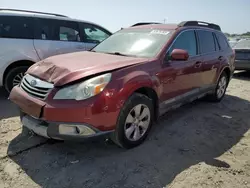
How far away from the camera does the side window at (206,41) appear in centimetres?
500

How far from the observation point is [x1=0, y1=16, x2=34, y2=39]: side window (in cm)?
527

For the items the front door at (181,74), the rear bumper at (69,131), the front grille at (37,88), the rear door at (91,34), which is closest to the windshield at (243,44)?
the rear door at (91,34)

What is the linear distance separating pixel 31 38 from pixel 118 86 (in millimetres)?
3441

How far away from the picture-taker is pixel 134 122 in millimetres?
3461

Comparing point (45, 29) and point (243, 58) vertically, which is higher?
point (45, 29)

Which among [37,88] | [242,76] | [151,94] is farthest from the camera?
[242,76]

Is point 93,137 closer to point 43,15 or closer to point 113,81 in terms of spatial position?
point 113,81

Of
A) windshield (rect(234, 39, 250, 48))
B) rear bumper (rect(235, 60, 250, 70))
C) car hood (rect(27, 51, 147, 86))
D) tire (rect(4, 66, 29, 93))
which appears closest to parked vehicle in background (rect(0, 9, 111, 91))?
tire (rect(4, 66, 29, 93))

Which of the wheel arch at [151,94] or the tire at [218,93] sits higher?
the wheel arch at [151,94]

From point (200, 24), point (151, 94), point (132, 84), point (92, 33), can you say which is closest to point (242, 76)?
point (200, 24)

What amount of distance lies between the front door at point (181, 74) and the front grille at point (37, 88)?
5.15ft

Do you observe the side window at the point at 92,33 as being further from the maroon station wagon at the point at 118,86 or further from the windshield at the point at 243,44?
the windshield at the point at 243,44

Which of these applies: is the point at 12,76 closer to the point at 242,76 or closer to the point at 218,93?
the point at 218,93

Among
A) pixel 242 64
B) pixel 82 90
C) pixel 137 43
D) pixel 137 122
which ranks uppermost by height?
pixel 137 43
